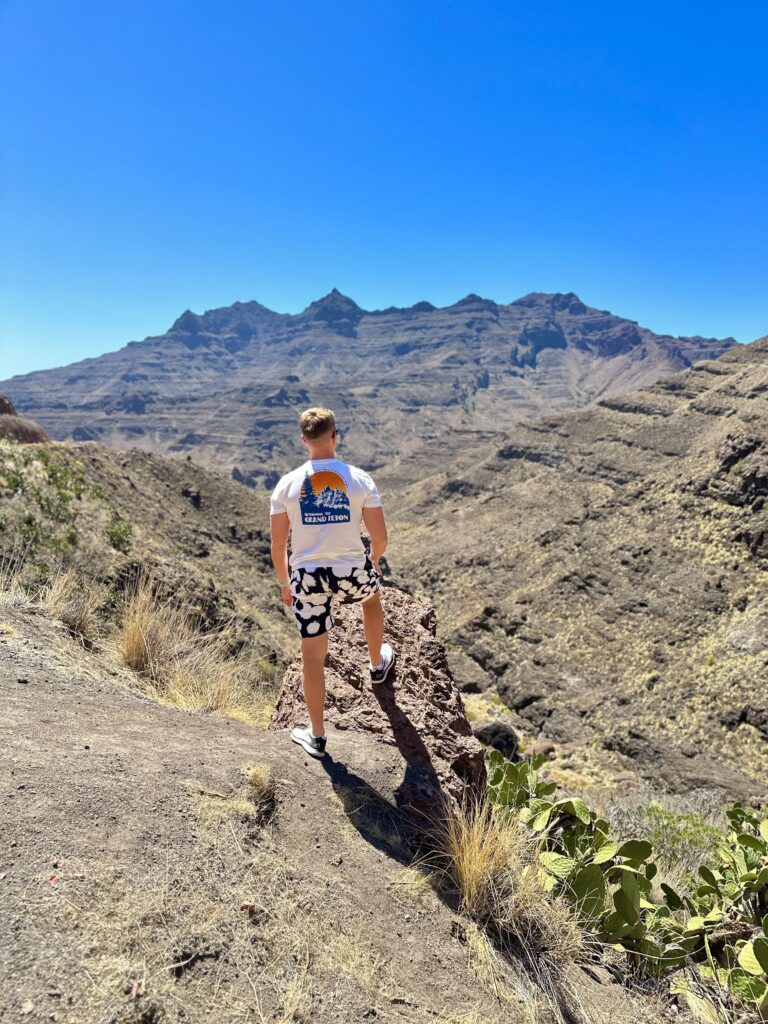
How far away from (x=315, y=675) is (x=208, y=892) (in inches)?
54.0

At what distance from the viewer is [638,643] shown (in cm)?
2536

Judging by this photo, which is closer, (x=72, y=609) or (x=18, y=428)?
(x=72, y=609)

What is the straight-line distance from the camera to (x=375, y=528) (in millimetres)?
3572

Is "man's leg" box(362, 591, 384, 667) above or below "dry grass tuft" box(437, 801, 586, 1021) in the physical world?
above

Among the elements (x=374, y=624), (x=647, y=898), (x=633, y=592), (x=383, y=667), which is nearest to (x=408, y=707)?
(x=383, y=667)

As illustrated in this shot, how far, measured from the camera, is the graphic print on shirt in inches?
134

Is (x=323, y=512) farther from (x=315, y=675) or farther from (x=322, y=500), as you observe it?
(x=315, y=675)

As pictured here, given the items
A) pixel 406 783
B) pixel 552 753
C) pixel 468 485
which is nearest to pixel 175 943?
pixel 406 783

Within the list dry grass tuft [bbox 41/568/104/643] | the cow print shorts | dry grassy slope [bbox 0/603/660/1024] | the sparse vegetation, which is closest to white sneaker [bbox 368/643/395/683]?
dry grassy slope [bbox 0/603/660/1024]

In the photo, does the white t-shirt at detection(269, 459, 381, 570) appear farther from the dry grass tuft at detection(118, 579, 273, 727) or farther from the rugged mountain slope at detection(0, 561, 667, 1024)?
the dry grass tuft at detection(118, 579, 273, 727)

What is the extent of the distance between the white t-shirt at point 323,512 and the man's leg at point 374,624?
525mm

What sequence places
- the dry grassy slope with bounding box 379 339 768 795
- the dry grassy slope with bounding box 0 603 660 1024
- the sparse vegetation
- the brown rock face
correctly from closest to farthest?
the dry grassy slope with bounding box 0 603 660 1024, the sparse vegetation, the brown rock face, the dry grassy slope with bounding box 379 339 768 795

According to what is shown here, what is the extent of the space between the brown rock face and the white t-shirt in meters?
1.26

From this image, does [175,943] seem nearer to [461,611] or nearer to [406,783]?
[406,783]
